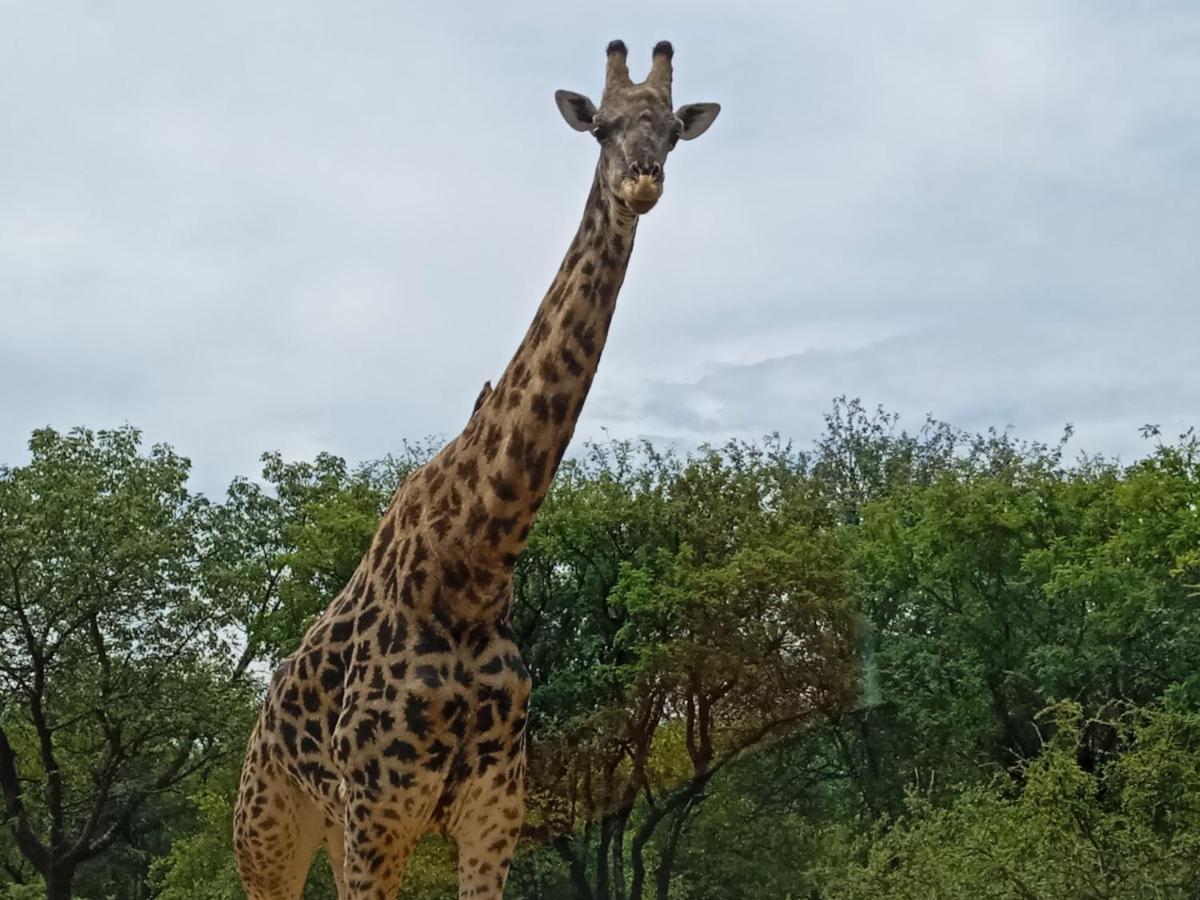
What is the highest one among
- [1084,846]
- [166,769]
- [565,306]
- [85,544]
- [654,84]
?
[85,544]

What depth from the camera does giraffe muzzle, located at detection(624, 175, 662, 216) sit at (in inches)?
269

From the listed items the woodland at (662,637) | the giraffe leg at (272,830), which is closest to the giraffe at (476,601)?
the giraffe leg at (272,830)

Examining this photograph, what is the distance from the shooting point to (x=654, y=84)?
25.0 ft

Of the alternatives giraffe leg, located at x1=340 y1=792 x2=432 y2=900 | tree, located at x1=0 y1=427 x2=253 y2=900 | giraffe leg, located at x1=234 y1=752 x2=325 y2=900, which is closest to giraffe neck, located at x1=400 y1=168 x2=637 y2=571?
giraffe leg, located at x1=340 y1=792 x2=432 y2=900

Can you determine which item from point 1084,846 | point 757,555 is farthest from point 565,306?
point 757,555

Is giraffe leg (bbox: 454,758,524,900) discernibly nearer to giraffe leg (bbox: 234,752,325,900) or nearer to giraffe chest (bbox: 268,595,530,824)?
giraffe chest (bbox: 268,595,530,824)

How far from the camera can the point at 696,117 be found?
26.1 feet

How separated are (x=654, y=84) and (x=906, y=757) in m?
30.4

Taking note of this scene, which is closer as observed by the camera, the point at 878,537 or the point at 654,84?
the point at 654,84

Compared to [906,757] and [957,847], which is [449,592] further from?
[906,757]

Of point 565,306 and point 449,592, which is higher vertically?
point 565,306

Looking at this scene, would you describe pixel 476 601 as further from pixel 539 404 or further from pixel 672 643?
pixel 672 643

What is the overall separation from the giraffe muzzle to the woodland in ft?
69.1

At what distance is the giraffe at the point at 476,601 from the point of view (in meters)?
7.55
